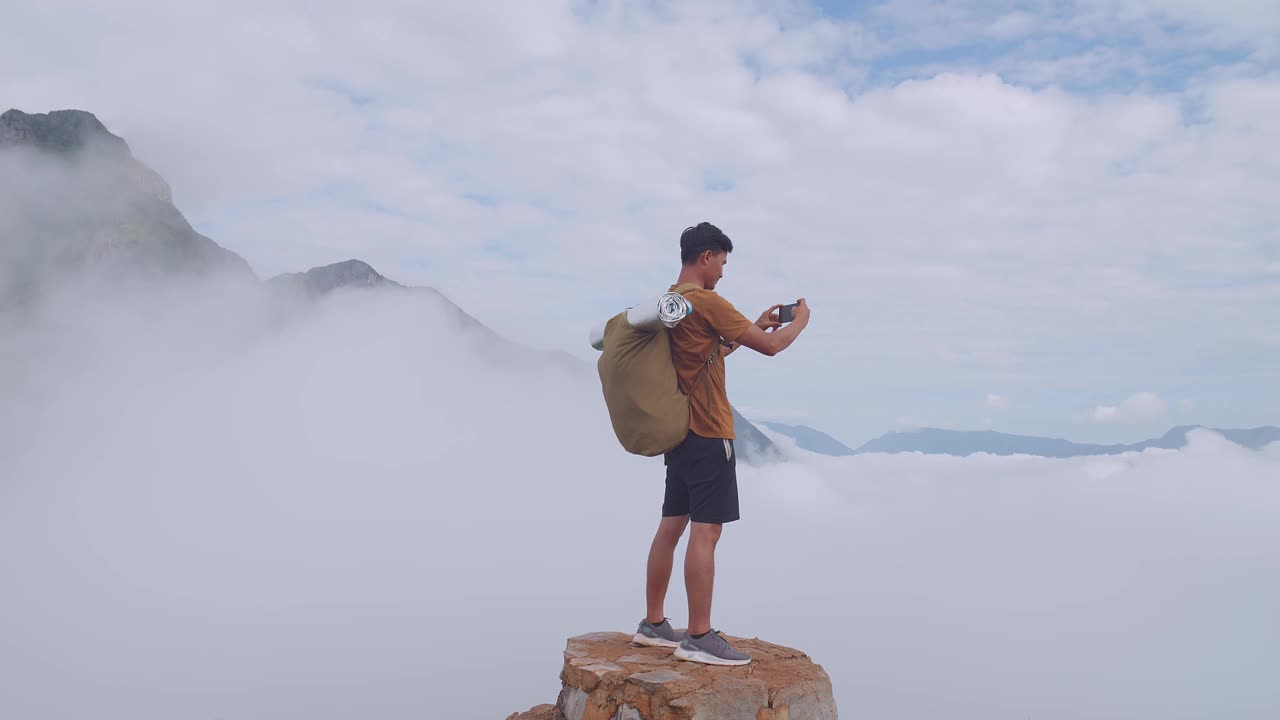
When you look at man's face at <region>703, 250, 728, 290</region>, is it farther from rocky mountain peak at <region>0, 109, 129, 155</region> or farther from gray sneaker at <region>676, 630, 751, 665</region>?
rocky mountain peak at <region>0, 109, 129, 155</region>

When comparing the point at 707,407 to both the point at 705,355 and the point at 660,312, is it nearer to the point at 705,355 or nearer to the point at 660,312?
the point at 705,355

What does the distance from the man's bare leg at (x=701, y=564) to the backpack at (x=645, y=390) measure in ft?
2.14

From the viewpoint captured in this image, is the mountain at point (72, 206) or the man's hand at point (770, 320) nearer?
the man's hand at point (770, 320)

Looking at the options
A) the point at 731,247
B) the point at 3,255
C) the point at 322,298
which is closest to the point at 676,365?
the point at 731,247

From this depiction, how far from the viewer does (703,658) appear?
6.35 metres

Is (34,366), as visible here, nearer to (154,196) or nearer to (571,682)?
(154,196)

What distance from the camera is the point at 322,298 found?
176625 mm

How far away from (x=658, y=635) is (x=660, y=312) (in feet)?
9.49

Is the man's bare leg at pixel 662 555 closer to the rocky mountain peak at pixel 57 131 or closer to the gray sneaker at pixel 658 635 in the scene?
the gray sneaker at pixel 658 635

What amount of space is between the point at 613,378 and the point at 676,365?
48 centimetres

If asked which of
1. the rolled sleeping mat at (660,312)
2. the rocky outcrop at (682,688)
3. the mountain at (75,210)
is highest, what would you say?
the mountain at (75,210)

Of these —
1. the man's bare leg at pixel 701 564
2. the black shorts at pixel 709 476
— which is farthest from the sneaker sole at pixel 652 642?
the black shorts at pixel 709 476

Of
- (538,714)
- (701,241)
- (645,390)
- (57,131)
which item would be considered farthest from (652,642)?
(57,131)

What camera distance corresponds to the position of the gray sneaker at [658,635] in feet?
23.0
